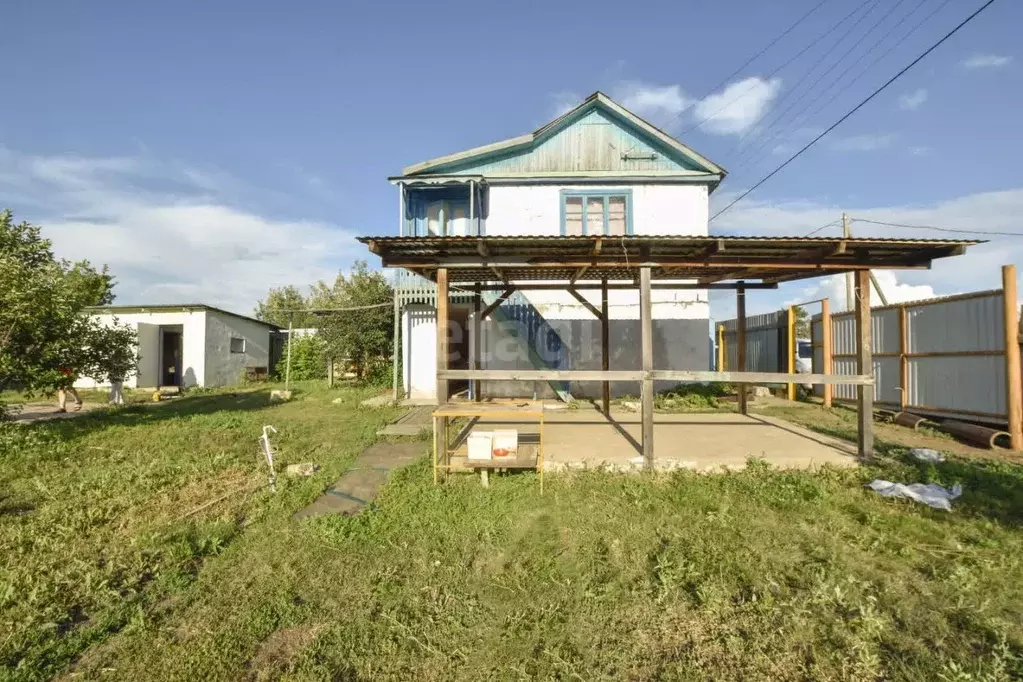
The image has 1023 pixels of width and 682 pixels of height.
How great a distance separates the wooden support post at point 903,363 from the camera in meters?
9.83

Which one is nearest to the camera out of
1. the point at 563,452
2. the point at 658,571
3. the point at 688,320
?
the point at 658,571

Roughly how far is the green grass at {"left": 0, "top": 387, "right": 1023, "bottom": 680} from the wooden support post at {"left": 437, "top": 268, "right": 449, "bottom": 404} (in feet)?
4.16

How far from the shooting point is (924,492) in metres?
5.23

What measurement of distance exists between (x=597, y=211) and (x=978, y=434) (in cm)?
957

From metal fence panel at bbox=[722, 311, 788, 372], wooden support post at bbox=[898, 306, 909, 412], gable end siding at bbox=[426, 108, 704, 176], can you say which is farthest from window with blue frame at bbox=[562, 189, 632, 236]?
wooden support post at bbox=[898, 306, 909, 412]

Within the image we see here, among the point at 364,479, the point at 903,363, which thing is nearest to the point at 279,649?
the point at 364,479

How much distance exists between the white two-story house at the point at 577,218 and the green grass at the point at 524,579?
754 centimetres

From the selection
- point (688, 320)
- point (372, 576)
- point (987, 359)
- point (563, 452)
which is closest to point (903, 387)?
point (987, 359)

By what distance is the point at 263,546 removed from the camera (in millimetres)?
4387

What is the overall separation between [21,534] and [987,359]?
1354 cm

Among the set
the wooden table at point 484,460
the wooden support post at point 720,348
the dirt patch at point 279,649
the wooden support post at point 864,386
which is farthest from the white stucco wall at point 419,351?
the dirt patch at point 279,649

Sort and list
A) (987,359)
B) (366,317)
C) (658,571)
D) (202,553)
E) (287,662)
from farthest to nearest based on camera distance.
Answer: (366,317) → (987,359) → (202,553) → (658,571) → (287,662)

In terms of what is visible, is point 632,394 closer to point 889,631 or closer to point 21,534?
point 889,631

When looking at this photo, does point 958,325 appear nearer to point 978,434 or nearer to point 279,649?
point 978,434
